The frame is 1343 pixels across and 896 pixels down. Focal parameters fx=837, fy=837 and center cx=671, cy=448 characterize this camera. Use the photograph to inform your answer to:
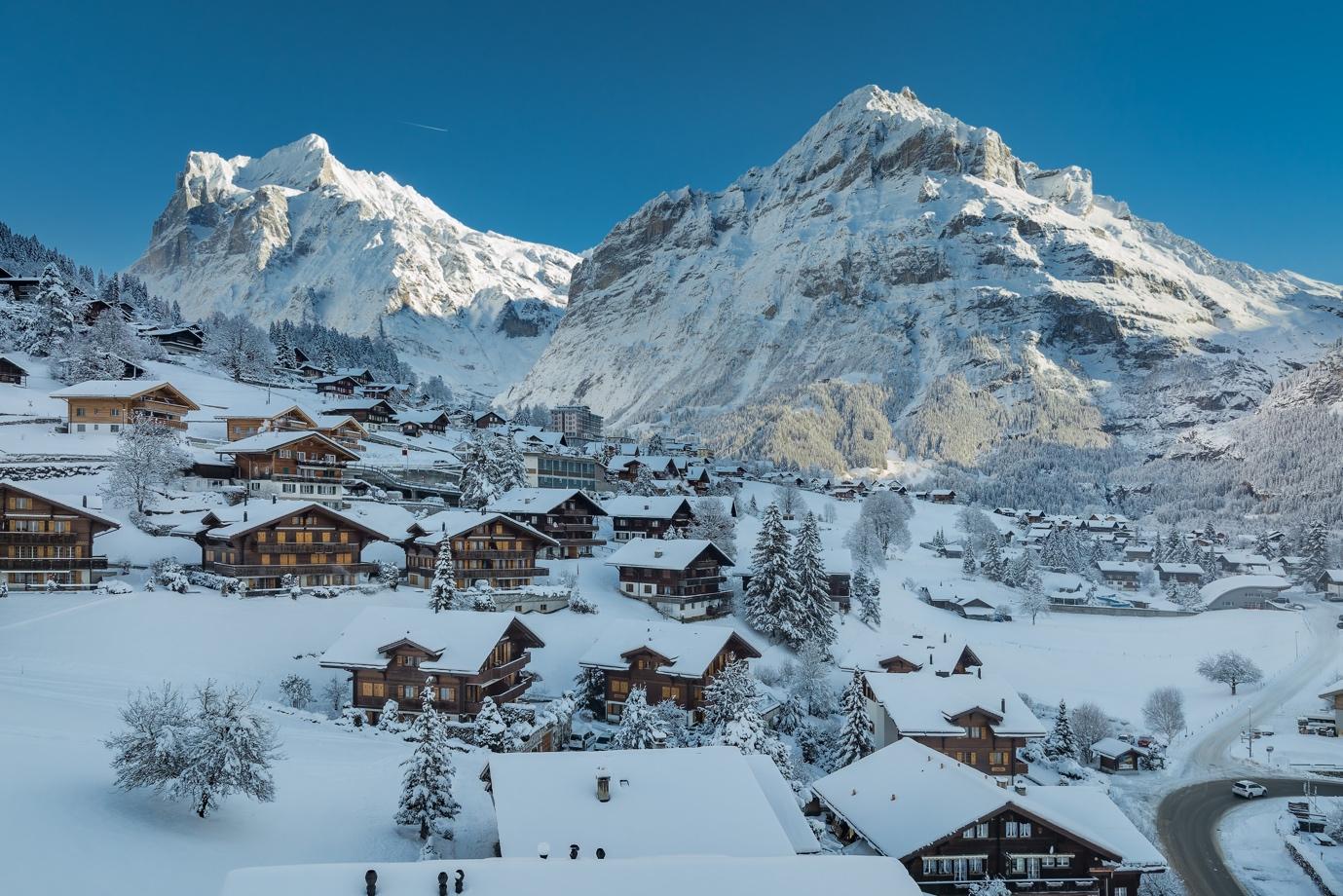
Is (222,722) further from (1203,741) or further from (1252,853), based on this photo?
(1203,741)

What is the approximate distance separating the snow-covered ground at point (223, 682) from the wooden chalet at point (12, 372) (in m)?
29.2

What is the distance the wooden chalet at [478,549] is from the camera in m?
56.9

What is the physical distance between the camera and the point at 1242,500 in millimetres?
176250

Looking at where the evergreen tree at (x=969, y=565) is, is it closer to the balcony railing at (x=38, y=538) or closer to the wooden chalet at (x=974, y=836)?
the wooden chalet at (x=974, y=836)

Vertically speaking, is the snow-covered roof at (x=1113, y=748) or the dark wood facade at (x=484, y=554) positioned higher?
the dark wood facade at (x=484, y=554)

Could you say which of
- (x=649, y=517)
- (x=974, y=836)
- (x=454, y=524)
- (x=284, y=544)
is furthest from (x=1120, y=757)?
(x=284, y=544)

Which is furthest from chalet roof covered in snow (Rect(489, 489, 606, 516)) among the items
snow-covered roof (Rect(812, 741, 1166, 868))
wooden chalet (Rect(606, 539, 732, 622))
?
snow-covered roof (Rect(812, 741, 1166, 868))

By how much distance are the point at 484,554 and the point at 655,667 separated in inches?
671

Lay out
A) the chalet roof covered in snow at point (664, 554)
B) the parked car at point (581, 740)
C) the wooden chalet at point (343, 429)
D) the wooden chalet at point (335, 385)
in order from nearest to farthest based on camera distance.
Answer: the parked car at point (581, 740)
the chalet roof covered in snow at point (664, 554)
the wooden chalet at point (343, 429)
the wooden chalet at point (335, 385)

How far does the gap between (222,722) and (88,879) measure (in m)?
5.34

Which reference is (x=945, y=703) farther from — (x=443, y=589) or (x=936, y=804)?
(x=443, y=589)

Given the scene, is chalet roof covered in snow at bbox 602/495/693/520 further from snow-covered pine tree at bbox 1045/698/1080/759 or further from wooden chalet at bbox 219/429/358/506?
snow-covered pine tree at bbox 1045/698/1080/759

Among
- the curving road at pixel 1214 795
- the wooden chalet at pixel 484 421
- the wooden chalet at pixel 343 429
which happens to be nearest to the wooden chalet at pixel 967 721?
the curving road at pixel 1214 795

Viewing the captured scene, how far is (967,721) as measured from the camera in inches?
1823
